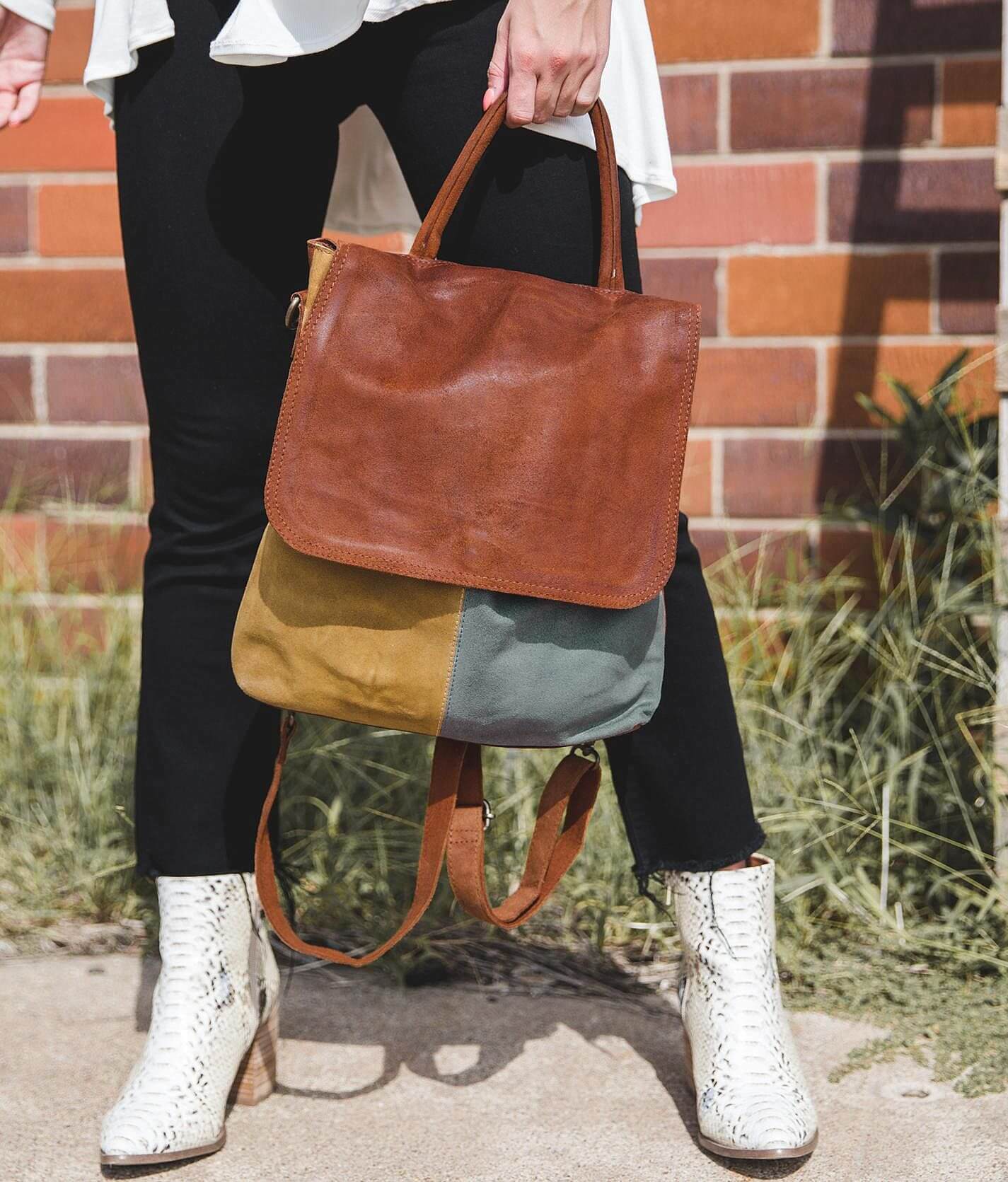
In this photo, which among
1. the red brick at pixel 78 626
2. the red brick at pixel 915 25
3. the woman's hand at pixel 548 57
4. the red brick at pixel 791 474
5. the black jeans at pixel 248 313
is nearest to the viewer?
the woman's hand at pixel 548 57

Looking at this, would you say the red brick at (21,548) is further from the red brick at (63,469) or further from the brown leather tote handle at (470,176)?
the brown leather tote handle at (470,176)

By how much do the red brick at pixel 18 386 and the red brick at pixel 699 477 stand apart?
1221 millimetres

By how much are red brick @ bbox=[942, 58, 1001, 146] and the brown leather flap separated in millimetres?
1125

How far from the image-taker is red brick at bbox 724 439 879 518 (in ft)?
6.95

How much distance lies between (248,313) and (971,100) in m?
1.34

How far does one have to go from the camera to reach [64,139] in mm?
2273

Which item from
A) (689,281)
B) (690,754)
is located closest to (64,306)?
(689,281)

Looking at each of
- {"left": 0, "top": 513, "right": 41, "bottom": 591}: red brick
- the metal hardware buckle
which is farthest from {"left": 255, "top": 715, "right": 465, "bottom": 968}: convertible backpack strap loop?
{"left": 0, "top": 513, "right": 41, "bottom": 591}: red brick

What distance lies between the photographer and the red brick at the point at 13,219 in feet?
7.57

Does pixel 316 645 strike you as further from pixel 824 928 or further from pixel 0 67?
pixel 824 928

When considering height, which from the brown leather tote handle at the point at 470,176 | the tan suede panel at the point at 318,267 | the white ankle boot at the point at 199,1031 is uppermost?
the brown leather tote handle at the point at 470,176

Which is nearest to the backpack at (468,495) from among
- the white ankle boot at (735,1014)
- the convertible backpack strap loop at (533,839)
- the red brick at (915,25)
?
the convertible backpack strap loop at (533,839)

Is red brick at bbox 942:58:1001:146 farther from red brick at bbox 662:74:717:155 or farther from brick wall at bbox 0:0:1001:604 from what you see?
red brick at bbox 662:74:717:155

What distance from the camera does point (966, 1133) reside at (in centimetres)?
132
